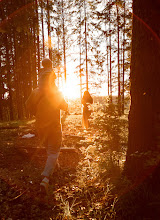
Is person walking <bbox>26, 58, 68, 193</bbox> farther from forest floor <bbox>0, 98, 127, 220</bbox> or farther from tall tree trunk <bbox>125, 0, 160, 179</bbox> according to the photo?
tall tree trunk <bbox>125, 0, 160, 179</bbox>

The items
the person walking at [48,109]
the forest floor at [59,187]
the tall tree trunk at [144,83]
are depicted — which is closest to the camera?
the forest floor at [59,187]

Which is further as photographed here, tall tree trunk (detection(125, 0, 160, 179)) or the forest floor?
tall tree trunk (detection(125, 0, 160, 179))

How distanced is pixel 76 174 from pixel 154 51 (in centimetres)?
341

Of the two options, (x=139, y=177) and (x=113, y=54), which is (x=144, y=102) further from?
(x=113, y=54)

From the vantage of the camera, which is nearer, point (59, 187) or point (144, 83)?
point (144, 83)

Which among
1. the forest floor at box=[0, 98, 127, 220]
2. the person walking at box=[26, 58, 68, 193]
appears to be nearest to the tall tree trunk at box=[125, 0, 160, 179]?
the forest floor at box=[0, 98, 127, 220]

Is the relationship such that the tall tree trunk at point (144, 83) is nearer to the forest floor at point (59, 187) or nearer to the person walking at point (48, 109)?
the forest floor at point (59, 187)

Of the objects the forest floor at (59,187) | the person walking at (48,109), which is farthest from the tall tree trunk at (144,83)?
the person walking at (48,109)

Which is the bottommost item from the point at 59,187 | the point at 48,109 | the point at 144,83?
the point at 59,187

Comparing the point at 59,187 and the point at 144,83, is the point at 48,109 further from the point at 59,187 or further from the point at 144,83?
the point at 144,83

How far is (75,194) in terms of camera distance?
11.3 feet

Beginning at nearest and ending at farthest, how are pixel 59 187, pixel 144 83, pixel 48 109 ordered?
pixel 144 83 < pixel 48 109 < pixel 59 187

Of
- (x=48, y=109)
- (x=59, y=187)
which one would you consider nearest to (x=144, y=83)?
(x=48, y=109)

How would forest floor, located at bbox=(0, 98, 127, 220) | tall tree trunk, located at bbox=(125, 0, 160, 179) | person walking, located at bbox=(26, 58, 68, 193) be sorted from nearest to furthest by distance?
forest floor, located at bbox=(0, 98, 127, 220), tall tree trunk, located at bbox=(125, 0, 160, 179), person walking, located at bbox=(26, 58, 68, 193)
